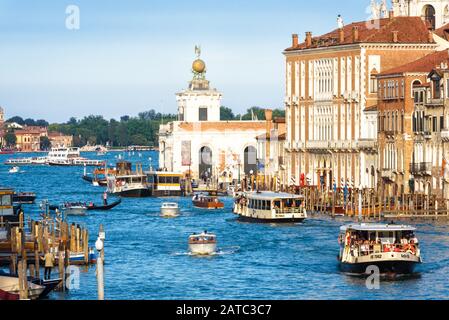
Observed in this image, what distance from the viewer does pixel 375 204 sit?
70.5 meters

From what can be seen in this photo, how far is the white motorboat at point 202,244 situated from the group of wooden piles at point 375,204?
14.3 metres

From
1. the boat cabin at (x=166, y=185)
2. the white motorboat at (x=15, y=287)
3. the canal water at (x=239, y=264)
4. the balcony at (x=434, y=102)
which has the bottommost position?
the canal water at (x=239, y=264)

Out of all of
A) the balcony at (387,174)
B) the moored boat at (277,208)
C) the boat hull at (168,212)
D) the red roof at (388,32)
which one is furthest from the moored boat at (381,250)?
the red roof at (388,32)

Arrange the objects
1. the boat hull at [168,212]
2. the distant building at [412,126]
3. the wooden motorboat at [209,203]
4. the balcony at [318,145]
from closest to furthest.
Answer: the distant building at [412,126] < the boat hull at [168,212] < the wooden motorboat at [209,203] < the balcony at [318,145]

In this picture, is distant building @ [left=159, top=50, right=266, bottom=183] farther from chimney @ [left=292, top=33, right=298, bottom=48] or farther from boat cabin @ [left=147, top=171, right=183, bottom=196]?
chimney @ [left=292, top=33, right=298, bottom=48]

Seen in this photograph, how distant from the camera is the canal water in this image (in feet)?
138

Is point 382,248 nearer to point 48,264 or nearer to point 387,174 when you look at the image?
point 48,264

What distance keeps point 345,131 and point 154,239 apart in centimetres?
2372

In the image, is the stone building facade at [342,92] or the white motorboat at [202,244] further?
the stone building facade at [342,92]

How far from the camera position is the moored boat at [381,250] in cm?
4559

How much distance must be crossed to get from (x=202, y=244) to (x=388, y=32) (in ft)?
103

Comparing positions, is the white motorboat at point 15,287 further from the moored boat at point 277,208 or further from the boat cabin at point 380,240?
the moored boat at point 277,208

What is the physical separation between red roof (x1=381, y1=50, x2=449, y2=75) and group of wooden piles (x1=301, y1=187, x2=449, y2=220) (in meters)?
6.09

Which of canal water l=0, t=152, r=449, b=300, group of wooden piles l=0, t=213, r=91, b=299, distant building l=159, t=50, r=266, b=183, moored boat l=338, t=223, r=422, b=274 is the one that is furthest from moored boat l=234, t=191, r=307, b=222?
distant building l=159, t=50, r=266, b=183
